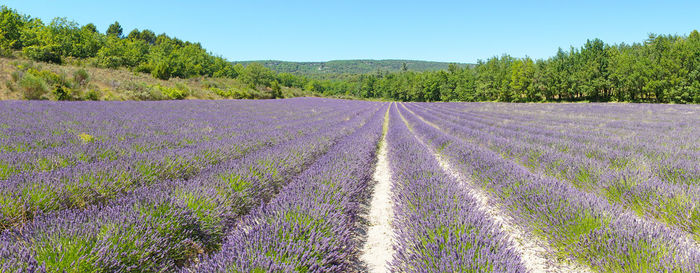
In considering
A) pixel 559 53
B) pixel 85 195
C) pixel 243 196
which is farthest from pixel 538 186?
pixel 559 53

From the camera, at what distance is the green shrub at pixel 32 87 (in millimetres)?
15250

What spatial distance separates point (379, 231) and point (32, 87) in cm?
2166

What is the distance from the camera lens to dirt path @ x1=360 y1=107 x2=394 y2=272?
2.65 meters

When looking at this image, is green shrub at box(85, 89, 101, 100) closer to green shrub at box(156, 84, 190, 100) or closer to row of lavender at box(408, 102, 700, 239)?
green shrub at box(156, 84, 190, 100)

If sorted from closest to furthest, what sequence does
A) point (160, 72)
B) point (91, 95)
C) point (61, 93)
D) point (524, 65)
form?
point (61, 93)
point (91, 95)
point (160, 72)
point (524, 65)

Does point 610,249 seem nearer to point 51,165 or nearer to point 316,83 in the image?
point 51,165

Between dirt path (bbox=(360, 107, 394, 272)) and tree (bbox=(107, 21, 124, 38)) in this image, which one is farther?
tree (bbox=(107, 21, 124, 38))

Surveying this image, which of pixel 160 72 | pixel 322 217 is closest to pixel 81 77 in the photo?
pixel 160 72

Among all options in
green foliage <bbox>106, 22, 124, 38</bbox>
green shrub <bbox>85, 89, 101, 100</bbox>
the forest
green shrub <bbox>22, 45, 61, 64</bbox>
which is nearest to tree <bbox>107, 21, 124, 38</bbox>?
green foliage <bbox>106, 22, 124, 38</bbox>

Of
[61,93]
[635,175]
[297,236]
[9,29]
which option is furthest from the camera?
[9,29]

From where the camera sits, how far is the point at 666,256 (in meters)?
1.91

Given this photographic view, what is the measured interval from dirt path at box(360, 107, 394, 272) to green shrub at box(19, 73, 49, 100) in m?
20.5

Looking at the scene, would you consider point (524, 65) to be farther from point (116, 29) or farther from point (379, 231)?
point (116, 29)

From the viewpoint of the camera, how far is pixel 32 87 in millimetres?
15406
